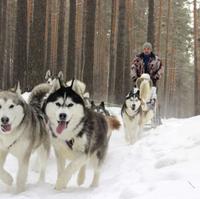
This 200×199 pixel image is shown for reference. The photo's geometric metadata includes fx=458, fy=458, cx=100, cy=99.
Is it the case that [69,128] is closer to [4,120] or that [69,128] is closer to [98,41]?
[4,120]

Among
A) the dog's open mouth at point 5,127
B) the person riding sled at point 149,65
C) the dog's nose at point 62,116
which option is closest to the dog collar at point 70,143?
the dog's nose at point 62,116

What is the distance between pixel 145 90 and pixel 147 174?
20.2ft

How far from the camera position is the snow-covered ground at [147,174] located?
4.58 m

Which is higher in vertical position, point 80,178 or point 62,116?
point 62,116

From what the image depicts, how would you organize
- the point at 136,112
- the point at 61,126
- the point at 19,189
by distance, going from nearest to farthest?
the point at 61,126
the point at 19,189
the point at 136,112

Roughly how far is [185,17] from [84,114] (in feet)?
123

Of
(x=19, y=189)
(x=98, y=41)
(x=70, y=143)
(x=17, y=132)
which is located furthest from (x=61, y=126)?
(x=98, y=41)

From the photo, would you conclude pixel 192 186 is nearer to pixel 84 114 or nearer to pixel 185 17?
pixel 84 114

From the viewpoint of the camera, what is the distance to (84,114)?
590cm

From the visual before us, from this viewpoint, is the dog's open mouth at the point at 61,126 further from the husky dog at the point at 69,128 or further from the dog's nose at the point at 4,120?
the dog's nose at the point at 4,120

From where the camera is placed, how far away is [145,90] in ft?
38.0

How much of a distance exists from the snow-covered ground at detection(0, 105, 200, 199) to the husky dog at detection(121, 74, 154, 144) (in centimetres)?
141

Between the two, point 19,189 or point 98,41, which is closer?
point 19,189

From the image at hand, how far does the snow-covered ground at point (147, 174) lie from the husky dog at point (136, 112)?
141 cm
